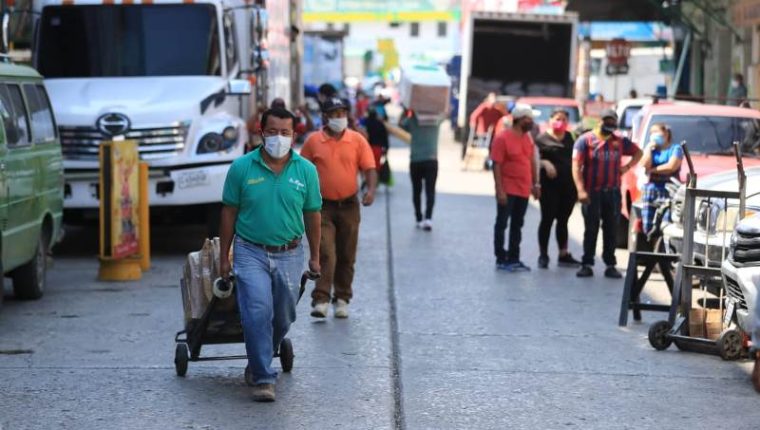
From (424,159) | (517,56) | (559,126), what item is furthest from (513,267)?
(517,56)

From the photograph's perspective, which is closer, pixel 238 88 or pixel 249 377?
pixel 249 377

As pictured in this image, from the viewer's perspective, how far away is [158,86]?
16203 mm

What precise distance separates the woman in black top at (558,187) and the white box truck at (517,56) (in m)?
17.9

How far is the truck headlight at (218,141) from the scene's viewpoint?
15.8 m

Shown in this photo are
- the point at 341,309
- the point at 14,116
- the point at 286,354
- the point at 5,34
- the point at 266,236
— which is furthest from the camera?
the point at 5,34

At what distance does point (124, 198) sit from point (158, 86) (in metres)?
2.24

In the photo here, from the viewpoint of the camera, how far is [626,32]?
41875mm

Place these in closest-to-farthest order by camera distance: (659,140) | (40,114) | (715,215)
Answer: (715,215) < (40,114) < (659,140)

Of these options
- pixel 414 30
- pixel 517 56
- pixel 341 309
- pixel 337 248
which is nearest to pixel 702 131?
pixel 337 248

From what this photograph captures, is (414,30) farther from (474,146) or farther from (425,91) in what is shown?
(425,91)

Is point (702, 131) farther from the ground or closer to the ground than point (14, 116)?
closer to the ground

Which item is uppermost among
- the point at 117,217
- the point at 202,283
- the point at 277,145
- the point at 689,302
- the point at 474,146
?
the point at 277,145

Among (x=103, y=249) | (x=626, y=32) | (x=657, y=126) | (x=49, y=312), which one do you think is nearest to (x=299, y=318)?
(x=49, y=312)

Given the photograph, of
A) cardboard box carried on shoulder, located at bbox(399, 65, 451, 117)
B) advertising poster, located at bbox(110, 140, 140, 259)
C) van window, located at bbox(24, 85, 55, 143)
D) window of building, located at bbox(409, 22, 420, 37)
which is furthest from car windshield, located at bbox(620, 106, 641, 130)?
window of building, located at bbox(409, 22, 420, 37)
